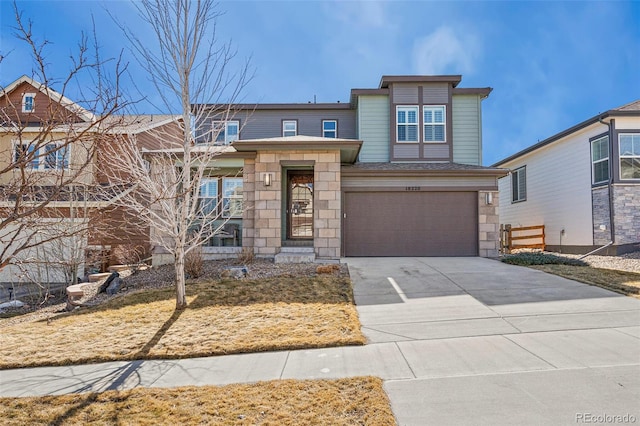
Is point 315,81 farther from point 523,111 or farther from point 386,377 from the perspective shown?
point 523,111

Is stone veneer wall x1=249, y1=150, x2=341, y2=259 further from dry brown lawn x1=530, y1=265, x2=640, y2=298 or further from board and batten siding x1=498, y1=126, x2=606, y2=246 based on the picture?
board and batten siding x1=498, y1=126, x2=606, y2=246

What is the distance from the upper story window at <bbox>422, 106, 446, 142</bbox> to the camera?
14.1 m

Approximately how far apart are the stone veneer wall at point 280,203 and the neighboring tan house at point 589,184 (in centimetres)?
982

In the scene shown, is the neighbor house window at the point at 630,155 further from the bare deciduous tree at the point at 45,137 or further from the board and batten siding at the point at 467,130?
the bare deciduous tree at the point at 45,137

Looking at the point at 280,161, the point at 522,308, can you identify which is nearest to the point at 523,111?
the point at 280,161

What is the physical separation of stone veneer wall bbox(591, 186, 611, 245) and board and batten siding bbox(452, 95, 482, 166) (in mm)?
4236

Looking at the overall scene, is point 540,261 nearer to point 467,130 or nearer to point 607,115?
point 467,130

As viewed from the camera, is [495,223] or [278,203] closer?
[278,203]

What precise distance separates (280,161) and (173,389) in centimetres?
805

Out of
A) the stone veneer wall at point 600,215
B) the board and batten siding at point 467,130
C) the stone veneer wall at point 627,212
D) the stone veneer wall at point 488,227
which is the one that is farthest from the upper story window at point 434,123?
the stone veneer wall at point 627,212

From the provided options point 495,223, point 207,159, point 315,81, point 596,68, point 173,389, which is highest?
point 596,68

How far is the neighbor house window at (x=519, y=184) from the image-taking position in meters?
18.4

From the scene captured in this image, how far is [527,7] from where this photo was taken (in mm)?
12000

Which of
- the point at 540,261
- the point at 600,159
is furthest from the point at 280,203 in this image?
the point at 600,159
